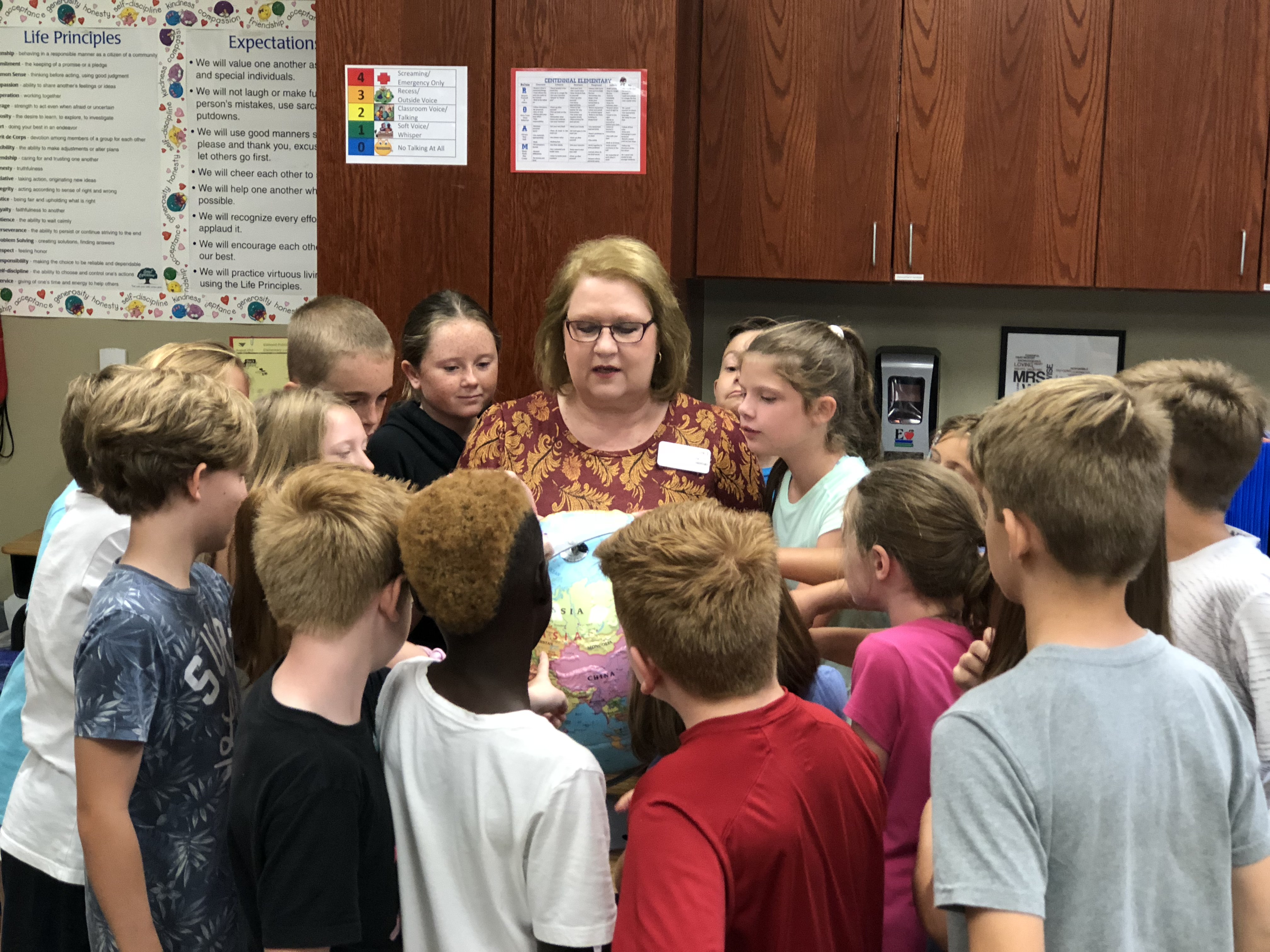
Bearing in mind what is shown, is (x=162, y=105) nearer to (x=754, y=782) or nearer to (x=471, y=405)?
(x=471, y=405)

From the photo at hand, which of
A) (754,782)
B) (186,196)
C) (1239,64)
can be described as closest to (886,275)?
(1239,64)

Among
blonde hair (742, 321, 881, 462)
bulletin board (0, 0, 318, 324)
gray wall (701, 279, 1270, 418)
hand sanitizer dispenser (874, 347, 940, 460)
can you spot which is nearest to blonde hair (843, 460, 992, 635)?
blonde hair (742, 321, 881, 462)

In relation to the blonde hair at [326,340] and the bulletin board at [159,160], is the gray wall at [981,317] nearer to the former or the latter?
the bulletin board at [159,160]

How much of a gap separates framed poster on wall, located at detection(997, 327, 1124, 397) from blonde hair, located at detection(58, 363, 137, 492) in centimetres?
275

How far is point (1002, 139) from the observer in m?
3.22

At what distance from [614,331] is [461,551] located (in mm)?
847

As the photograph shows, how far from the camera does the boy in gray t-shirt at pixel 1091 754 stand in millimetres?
945

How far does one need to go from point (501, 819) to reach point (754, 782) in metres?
0.25

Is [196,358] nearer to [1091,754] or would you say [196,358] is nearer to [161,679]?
[161,679]

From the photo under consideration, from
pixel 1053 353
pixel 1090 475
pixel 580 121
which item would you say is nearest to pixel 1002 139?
pixel 1053 353

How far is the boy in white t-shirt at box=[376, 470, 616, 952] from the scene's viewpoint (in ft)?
3.67

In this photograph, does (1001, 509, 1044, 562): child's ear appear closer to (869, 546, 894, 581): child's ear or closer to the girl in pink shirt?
the girl in pink shirt

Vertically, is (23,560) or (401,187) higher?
(401,187)

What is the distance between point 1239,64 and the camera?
3084 mm
